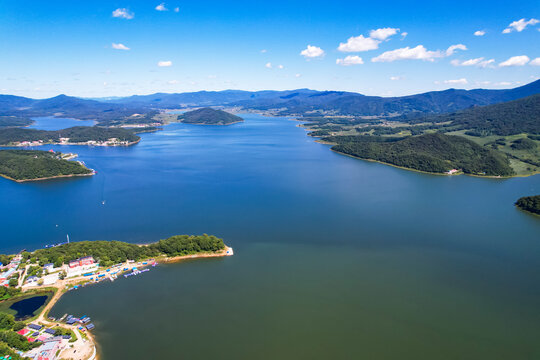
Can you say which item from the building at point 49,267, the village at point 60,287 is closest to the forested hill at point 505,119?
the village at point 60,287

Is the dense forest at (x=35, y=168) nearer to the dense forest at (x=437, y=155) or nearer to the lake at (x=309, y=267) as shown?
the lake at (x=309, y=267)

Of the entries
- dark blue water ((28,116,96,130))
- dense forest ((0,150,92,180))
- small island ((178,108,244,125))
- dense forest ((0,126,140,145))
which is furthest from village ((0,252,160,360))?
small island ((178,108,244,125))

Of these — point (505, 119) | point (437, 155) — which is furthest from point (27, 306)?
point (505, 119)

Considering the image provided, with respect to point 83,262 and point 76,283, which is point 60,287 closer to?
point 76,283

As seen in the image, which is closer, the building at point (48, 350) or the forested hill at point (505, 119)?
the building at point (48, 350)

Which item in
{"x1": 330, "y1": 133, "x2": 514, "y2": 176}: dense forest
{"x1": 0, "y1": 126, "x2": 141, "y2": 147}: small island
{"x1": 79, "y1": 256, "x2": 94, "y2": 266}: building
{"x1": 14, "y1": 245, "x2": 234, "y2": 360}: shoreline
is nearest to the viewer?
{"x1": 14, "y1": 245, "x2": 234, "y2": 360}: shoreline

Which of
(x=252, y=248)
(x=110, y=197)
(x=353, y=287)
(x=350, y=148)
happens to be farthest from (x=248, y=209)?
(x=350, y=148)

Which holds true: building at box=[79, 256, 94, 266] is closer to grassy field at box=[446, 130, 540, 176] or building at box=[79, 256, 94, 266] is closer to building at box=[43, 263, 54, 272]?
building at box=[43, 263, 54, 272]
